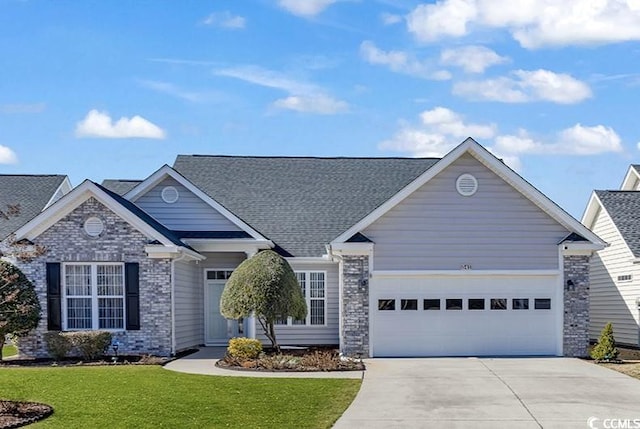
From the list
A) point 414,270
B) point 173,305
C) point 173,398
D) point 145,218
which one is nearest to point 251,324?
point 173,305

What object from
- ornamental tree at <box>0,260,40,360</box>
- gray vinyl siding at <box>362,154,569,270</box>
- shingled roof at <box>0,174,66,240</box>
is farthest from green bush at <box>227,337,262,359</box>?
shingled roof at <box>0,174,66,240</box>

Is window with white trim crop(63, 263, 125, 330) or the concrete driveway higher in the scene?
window with white trim crop(63, 263, 125, 330)

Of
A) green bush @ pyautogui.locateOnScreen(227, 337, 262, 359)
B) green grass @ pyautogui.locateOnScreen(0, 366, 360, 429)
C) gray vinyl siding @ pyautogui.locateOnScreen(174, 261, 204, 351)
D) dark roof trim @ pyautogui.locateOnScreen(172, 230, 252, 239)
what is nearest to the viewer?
green grass @ pyautogui.locateOnScreen(0, 366, 360, 429)

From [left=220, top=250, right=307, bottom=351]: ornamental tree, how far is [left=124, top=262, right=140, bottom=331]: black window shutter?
7.84 feet

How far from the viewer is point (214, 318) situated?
23.5 metres

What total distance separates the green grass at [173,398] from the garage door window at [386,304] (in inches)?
193

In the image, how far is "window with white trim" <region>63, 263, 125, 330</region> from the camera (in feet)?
64.6

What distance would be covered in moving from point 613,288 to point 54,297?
18.2 meters

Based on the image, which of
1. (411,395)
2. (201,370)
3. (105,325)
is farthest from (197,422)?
(105,325)

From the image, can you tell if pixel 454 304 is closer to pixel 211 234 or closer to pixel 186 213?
pixel 211 234

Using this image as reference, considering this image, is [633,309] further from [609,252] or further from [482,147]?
[482,147]

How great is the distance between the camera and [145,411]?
11.9m

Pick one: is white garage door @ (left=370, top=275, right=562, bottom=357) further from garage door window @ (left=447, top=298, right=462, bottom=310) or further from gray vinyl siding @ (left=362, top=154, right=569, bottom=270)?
gray vinyl siding @ (left=362, top=154, right=569, bottom=270)

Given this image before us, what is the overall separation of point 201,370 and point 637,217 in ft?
52.4
